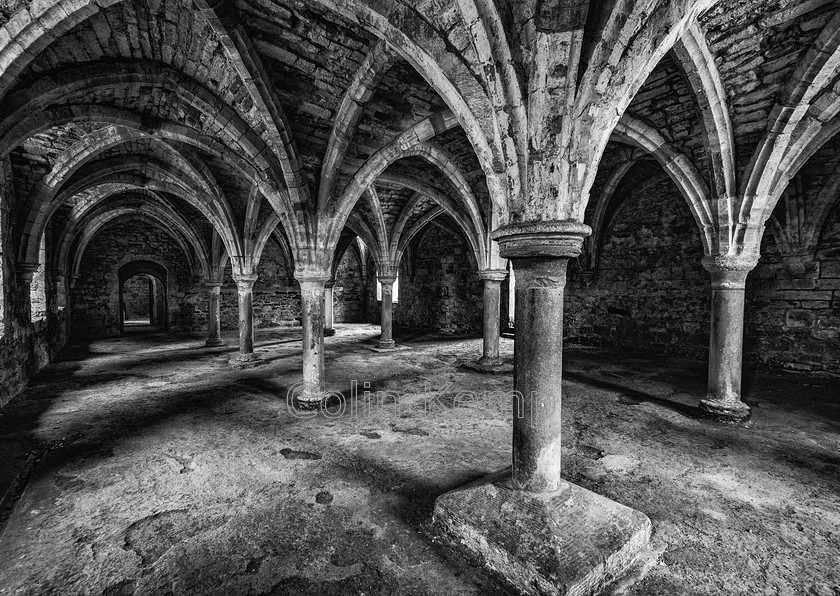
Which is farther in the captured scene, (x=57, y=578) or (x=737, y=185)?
(x=737, y=185)

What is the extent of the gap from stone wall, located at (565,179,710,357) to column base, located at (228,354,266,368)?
9223 mm

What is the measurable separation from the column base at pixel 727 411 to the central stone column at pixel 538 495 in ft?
11.8

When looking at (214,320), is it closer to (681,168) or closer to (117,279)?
(117,279)

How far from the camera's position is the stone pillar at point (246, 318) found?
9.38 metres

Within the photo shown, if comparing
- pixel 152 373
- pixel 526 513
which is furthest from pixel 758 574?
pixel 152 373

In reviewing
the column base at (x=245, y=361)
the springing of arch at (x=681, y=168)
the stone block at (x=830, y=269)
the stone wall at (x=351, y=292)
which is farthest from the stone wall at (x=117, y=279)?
the stone block at (x=830, y=269)

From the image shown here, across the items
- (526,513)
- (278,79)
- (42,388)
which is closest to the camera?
(526,513)

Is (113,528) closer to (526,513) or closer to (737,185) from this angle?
(526,513)

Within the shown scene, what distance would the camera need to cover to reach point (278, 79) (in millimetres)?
4613

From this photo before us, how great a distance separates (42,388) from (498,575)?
8.62 m

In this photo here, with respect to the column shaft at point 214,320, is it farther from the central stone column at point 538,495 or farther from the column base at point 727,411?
the column base at point 727,411

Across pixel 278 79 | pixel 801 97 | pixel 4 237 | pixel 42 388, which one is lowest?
pixel 42 388

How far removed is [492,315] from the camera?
8.52m

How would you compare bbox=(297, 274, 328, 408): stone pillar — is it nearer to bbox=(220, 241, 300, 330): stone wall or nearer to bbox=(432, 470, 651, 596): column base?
bbox=(432, 470, 651, 596): column base
